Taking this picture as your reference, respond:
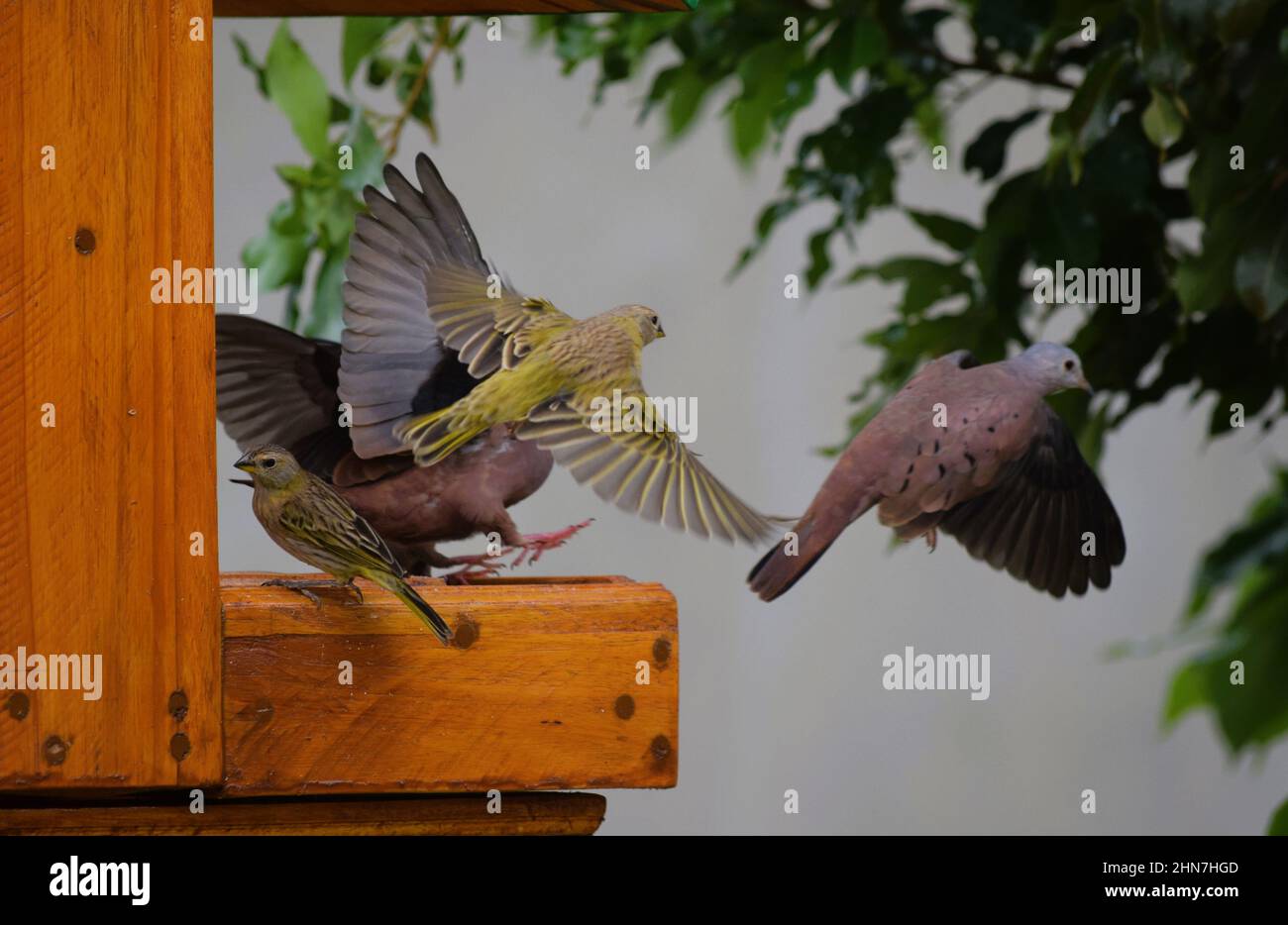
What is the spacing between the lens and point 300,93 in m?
1.71

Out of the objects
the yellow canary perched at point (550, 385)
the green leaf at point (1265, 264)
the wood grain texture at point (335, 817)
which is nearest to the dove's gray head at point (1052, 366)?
the green leaf at point (1265, 264)

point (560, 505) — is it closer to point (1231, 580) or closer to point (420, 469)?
point (1231, 580)

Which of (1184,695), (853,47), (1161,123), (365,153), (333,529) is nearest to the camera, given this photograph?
(333,529)

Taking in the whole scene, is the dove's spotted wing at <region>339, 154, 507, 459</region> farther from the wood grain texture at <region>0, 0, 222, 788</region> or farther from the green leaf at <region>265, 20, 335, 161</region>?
the green leaf at <region>265, 20, 335, 161</region>

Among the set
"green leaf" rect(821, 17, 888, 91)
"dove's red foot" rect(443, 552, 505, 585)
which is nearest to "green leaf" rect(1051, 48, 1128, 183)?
"green leaf" rect(821, 17, 888, 91)

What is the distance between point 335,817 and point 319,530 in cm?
22

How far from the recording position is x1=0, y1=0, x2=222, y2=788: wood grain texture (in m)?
1.02

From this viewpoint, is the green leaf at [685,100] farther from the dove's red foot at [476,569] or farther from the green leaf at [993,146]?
the dove's red foot at [476,569]

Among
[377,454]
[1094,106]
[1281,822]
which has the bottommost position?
[1281,822]

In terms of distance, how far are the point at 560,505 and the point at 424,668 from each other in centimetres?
218

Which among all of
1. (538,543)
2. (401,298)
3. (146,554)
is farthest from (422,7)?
(146,554)

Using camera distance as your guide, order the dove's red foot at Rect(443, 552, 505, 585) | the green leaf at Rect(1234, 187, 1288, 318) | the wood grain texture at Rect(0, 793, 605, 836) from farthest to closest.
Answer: the green leaf at Rect(1234, 187, 1288, 318) < the dove's red foot at Rect(443, 552, 505, 585) < the wood grain texture at Rect(0, 793, 605, 836)

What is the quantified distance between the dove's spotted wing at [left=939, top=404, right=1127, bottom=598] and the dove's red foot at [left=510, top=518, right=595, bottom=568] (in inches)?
14.7

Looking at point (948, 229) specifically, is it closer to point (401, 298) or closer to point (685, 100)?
point (685, 100)
